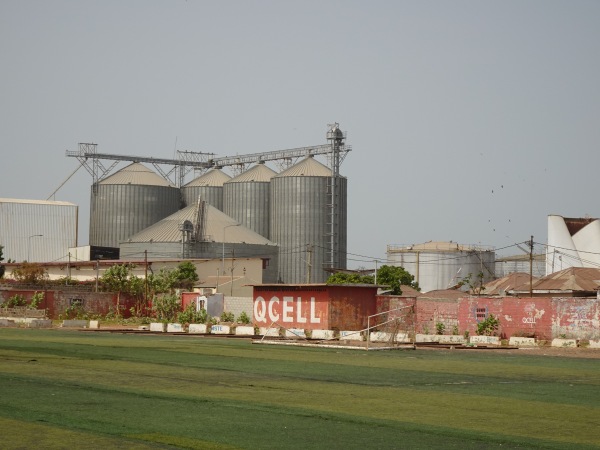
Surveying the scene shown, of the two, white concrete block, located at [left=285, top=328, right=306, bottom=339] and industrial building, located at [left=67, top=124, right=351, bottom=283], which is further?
industrial building, located at [left=67, top=124, right=351, bottom=283]

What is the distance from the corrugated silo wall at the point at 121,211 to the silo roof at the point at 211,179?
7.35 metres

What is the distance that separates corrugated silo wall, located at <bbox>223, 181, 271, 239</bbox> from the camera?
5428 inches

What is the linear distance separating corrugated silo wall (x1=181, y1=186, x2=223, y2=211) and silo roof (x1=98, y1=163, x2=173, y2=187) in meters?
3.36

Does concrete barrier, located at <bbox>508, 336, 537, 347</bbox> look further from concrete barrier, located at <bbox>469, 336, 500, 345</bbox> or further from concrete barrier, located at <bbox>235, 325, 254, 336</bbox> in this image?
concrete barrier, located at <bbox>235, 325, 254, 336</bbox>

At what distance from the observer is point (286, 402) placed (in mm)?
19891

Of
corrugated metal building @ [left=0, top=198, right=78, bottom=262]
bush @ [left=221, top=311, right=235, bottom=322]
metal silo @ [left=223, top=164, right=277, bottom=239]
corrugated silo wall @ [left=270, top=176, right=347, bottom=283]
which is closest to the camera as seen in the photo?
bush @ [left=221, top=311, right=235, bottom=322]

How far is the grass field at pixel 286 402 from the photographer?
1501 cm

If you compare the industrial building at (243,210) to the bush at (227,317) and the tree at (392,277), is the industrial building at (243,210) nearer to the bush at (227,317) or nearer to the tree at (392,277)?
the tree at (392,277)

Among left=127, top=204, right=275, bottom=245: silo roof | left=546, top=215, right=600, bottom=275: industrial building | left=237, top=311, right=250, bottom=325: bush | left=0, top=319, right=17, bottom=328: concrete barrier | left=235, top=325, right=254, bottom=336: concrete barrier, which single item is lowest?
left=235, top=325, right=254, bottom=336: concrete barrier

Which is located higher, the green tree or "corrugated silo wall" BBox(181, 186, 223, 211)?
"corrugated silo wall" BBox(181, 186, 223, 211)

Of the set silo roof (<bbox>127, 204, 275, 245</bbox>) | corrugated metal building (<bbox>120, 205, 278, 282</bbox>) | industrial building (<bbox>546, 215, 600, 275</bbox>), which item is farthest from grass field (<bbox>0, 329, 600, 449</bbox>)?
silo roof (<bbox>127, 204, 275, 245</bbox>)

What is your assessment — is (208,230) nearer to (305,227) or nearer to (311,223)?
(305,227)

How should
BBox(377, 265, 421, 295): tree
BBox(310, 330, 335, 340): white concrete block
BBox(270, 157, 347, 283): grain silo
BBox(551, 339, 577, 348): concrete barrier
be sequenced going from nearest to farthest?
BBox(551, 339, 577, 348): concrete barrier, BBox(310, 330, 335, 340): white concrete block, BBox(377, 265, 421, 295): tree, BBox(270, 157, 347, 283): grain silo

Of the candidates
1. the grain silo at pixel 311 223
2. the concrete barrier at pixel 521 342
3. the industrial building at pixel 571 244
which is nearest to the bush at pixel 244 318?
the concrete barrier at pixel 521 342
